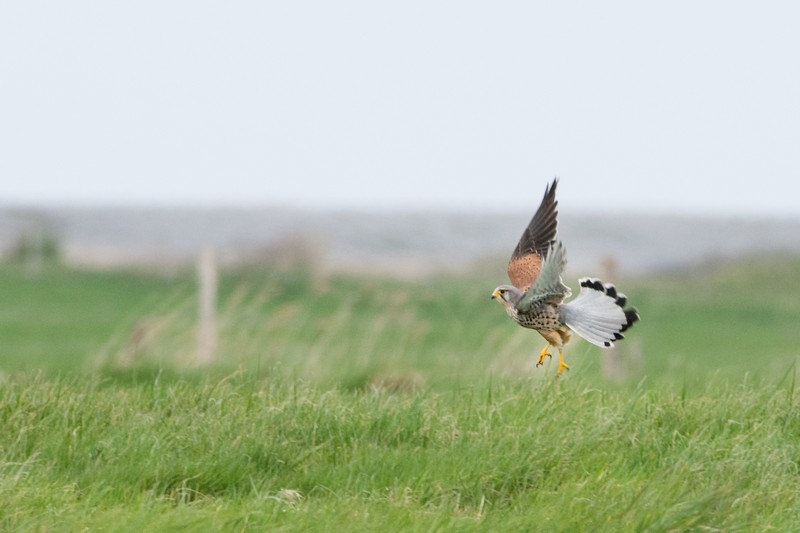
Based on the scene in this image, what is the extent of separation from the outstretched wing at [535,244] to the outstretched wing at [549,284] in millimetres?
226

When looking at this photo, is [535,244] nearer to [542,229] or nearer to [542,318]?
[542,229]

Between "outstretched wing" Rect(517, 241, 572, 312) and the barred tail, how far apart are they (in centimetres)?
8

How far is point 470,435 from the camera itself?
5762 millimetres

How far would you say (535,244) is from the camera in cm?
465

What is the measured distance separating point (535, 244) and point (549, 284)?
0.47 meters

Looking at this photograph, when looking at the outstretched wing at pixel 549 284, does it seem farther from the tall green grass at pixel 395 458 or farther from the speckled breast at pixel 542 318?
the tall green grass at pixel 395 458

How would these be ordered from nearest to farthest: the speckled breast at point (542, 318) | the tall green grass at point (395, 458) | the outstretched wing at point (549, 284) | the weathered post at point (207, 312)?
the outstretched wing at point (549, 284)
the speckled breast at point (542, 318)
the tall green grass at point (395, 458)
the weathered post at point (207, 312)

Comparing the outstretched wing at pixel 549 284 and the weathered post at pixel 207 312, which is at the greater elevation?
the outstretched wing at pixel 549 284

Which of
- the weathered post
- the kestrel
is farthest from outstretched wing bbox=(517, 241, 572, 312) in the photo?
the weathered post

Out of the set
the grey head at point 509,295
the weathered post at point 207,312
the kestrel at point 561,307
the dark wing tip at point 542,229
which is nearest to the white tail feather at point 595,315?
the kestrel at point 561,307

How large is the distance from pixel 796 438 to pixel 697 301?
89.5 ft

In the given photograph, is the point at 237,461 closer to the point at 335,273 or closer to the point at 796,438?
the point at 796,438

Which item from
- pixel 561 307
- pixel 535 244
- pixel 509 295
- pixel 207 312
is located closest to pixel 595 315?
pixel 561 307

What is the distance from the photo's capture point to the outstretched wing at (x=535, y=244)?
454 cm
